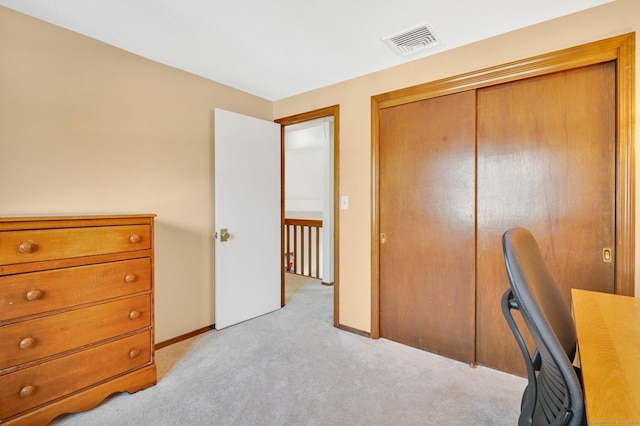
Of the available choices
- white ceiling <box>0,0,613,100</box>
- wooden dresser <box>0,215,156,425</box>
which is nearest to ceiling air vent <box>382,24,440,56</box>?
white ceiling <box>0,0,613,100</box>

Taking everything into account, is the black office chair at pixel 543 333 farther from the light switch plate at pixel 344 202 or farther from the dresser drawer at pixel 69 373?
the dresser drawer at pixel 69 373

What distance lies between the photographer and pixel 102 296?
1750 millimetres

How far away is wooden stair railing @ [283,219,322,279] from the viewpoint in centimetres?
484

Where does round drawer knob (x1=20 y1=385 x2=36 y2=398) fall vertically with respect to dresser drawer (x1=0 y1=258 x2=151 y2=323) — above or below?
below

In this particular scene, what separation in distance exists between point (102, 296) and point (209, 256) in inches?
42.0

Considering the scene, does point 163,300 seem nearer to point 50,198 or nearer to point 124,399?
point 124,399

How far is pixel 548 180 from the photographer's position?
6.30 ft

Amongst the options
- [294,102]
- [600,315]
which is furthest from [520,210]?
[294,102]

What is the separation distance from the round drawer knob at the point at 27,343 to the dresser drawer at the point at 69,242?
15.0 inches

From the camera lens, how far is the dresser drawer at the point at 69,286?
1.46 m

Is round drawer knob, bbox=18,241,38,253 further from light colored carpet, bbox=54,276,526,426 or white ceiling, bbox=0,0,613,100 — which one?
white ceiling, bbox=0,0,613,100

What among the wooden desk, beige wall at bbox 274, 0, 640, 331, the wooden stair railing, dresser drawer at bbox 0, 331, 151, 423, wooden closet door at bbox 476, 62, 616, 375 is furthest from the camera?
the wooden stair railing

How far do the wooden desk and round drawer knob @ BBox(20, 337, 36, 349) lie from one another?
2.15 meters

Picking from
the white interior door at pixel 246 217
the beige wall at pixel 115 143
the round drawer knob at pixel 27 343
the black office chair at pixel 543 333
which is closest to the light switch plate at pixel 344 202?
the white interior door at pixel 246 217
